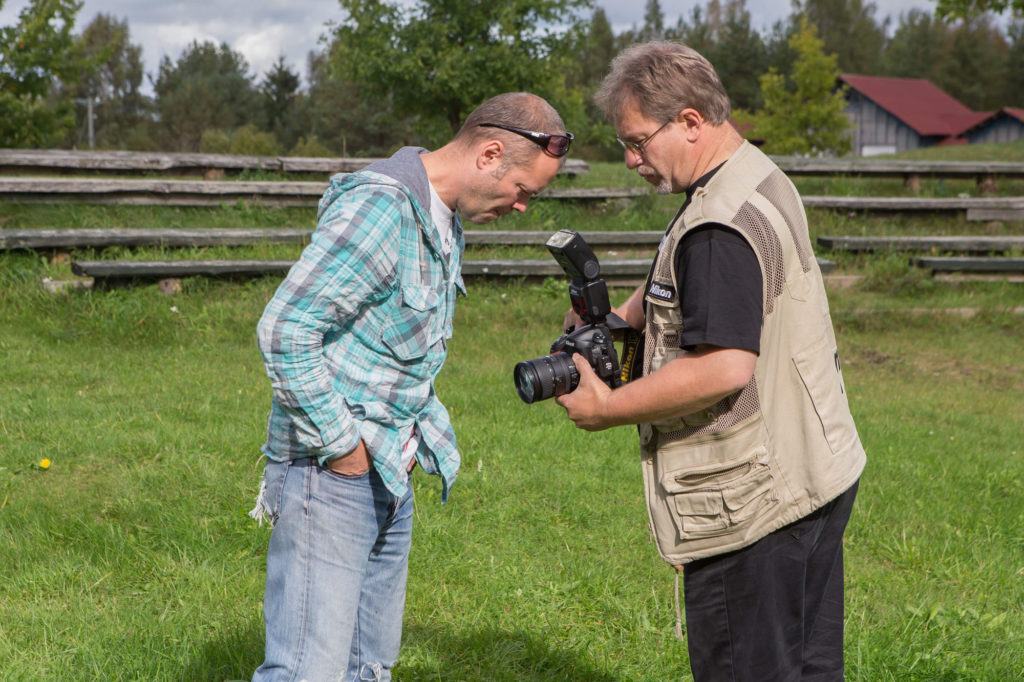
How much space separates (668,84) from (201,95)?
2281 inches

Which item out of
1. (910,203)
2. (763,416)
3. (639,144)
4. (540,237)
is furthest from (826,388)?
(910,203)

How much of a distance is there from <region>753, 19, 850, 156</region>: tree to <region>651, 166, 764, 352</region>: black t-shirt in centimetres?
3644

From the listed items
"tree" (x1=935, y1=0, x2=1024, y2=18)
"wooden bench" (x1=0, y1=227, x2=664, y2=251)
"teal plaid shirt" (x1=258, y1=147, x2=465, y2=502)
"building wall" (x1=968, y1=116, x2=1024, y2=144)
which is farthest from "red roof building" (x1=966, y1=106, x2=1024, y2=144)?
"teal plaid shirt" (x1=258, y1=147, x2=465, y2=502)

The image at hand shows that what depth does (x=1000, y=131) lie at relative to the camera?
5128cm

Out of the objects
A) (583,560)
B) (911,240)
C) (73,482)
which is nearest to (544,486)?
(583,560)

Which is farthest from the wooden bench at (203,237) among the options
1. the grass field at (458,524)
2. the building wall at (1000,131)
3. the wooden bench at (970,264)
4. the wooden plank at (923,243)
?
the building wall at (1000,131)

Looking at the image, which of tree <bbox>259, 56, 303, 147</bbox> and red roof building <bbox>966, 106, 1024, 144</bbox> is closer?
red roof building <bbox>966, 106, 1024, 144</bbox>

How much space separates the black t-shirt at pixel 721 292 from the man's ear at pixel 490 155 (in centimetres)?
56

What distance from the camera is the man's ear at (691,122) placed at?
2.29 metres

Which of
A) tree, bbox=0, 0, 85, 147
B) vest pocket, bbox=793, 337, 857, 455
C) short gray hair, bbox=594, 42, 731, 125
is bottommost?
vest pocket, bbox=793, 337, 857, 455

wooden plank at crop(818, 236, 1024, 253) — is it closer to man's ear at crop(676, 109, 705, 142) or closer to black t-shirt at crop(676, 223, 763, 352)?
man's ear at crop(676, 109, 705, 142)

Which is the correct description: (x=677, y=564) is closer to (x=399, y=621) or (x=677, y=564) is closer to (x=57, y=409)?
(x=399, y=621)

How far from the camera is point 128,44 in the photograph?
72438 millimetres

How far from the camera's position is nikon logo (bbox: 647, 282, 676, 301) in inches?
87.1
